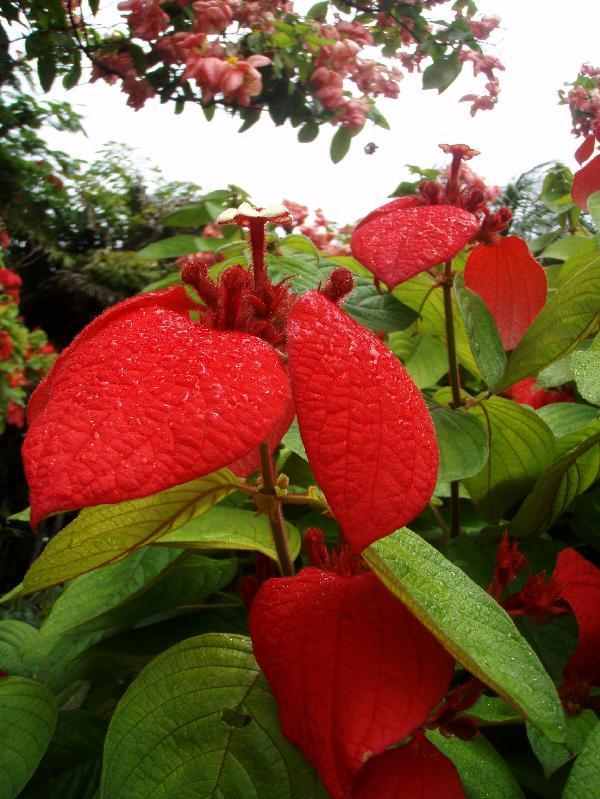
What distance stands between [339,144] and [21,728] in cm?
126

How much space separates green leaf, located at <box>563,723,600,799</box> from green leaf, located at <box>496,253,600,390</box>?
20 cm

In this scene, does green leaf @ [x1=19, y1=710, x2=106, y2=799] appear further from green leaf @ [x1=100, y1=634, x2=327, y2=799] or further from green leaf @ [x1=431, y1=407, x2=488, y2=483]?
green leaf @ [x1=431, y1=407, x2=488, y2=483]

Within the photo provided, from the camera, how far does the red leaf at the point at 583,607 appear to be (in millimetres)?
322

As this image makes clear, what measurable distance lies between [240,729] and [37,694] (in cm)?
12

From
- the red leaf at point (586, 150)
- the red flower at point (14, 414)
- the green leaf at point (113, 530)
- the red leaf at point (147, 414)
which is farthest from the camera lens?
the red flower at point (14, 414)

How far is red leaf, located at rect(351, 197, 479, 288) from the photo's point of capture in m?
0.31

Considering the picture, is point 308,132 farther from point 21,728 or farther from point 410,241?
point 21,728

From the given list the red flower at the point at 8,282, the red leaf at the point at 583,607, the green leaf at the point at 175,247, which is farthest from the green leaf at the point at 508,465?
the red flower at the point at 8,282

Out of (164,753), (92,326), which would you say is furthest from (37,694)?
(92,326)

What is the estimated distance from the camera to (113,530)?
27 centimetres

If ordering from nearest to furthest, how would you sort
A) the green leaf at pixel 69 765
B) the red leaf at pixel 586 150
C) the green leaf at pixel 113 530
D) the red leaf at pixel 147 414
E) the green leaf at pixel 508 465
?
the red leaf at pixel 147 414 < the green leaf at pixel 113 530 < the green leaf at pixel 69 765 < the green leaf at pixel 508 465 < the red leaf at pixel 586 150

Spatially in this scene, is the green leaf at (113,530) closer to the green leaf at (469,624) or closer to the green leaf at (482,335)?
the green leaf at (469,624)

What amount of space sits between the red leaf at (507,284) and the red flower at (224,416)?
29 cm

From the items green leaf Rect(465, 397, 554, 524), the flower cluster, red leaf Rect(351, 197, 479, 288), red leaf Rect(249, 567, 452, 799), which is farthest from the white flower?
the flower cluster
